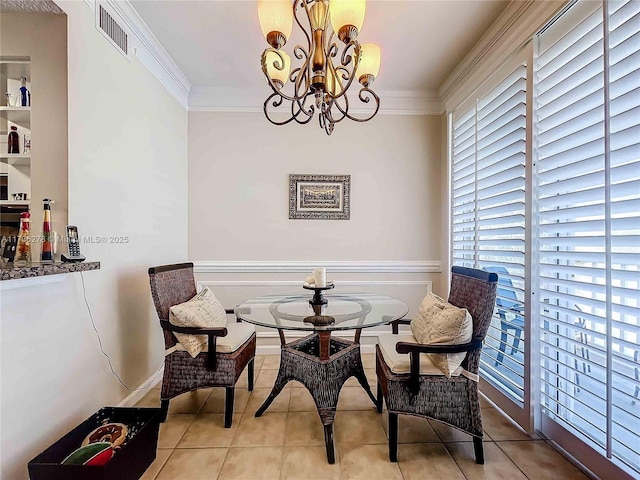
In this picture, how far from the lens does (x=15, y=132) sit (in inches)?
66.3

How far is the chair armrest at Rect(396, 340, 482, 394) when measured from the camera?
1637 mm

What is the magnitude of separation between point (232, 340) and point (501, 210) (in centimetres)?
211

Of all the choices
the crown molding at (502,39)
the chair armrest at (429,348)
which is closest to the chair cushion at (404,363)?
the chair armrest at (429,348)

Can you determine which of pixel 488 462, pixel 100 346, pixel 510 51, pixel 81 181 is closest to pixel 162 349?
pixel 100 346

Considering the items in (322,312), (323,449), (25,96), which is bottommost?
(323,449)

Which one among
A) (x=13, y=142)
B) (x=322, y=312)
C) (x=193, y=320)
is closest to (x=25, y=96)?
(x=13, y=142)

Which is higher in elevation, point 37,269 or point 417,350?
point 37,269

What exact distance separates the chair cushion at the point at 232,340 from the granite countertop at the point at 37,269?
0.84 meters

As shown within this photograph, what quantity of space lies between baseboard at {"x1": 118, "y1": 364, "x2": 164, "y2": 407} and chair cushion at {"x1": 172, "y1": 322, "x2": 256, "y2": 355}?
0.52 m

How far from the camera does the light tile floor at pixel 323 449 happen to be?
164cm

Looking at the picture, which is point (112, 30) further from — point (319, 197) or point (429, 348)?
point (429, 348)

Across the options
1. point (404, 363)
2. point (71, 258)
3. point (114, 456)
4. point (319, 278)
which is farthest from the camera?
point (319, 278)

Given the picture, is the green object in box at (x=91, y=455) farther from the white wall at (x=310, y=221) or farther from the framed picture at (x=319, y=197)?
the framed picture at (x=319, y=197)

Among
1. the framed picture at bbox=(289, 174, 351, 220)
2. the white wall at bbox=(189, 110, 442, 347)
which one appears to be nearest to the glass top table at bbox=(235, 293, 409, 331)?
the white wall at bbox=(189, 110, 442, 347)
